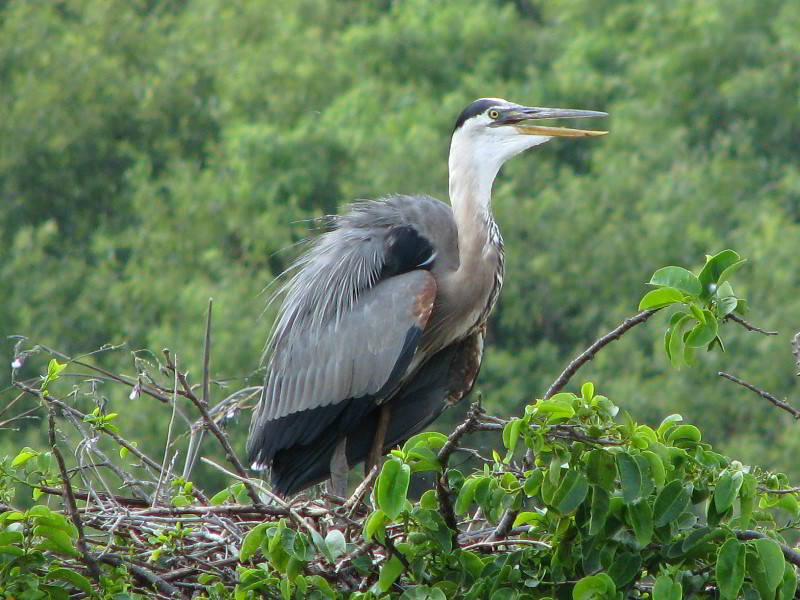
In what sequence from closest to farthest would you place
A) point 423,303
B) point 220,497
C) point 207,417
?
1. point 207,417
2. point 220,497
3. point 423,303

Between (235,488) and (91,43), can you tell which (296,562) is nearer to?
(235,488)

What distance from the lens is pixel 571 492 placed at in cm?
311

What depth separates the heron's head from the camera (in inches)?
235

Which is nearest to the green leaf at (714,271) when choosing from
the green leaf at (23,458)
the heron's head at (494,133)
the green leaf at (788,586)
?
the green leaf at (788,586)

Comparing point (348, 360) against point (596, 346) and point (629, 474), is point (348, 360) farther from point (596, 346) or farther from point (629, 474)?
point (629, 474)

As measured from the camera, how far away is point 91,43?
18391 millimetres

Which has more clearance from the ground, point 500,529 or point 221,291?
point 500,529

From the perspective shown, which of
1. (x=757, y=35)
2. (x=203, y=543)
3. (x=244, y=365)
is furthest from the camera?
(x=757, y=35)

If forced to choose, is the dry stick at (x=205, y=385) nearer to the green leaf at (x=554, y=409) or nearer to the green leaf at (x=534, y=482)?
the green leaf at (x=534, y=482)

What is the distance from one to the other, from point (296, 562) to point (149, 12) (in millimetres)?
18633

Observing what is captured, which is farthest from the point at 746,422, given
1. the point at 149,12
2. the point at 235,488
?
the point at 149,12

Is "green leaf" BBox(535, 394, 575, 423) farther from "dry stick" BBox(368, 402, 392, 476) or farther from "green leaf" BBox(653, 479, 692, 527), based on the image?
"dry stick" BBox(368, 402, 392, 476)

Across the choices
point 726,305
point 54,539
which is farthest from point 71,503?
point 726,305

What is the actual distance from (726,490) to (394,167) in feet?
37.0
